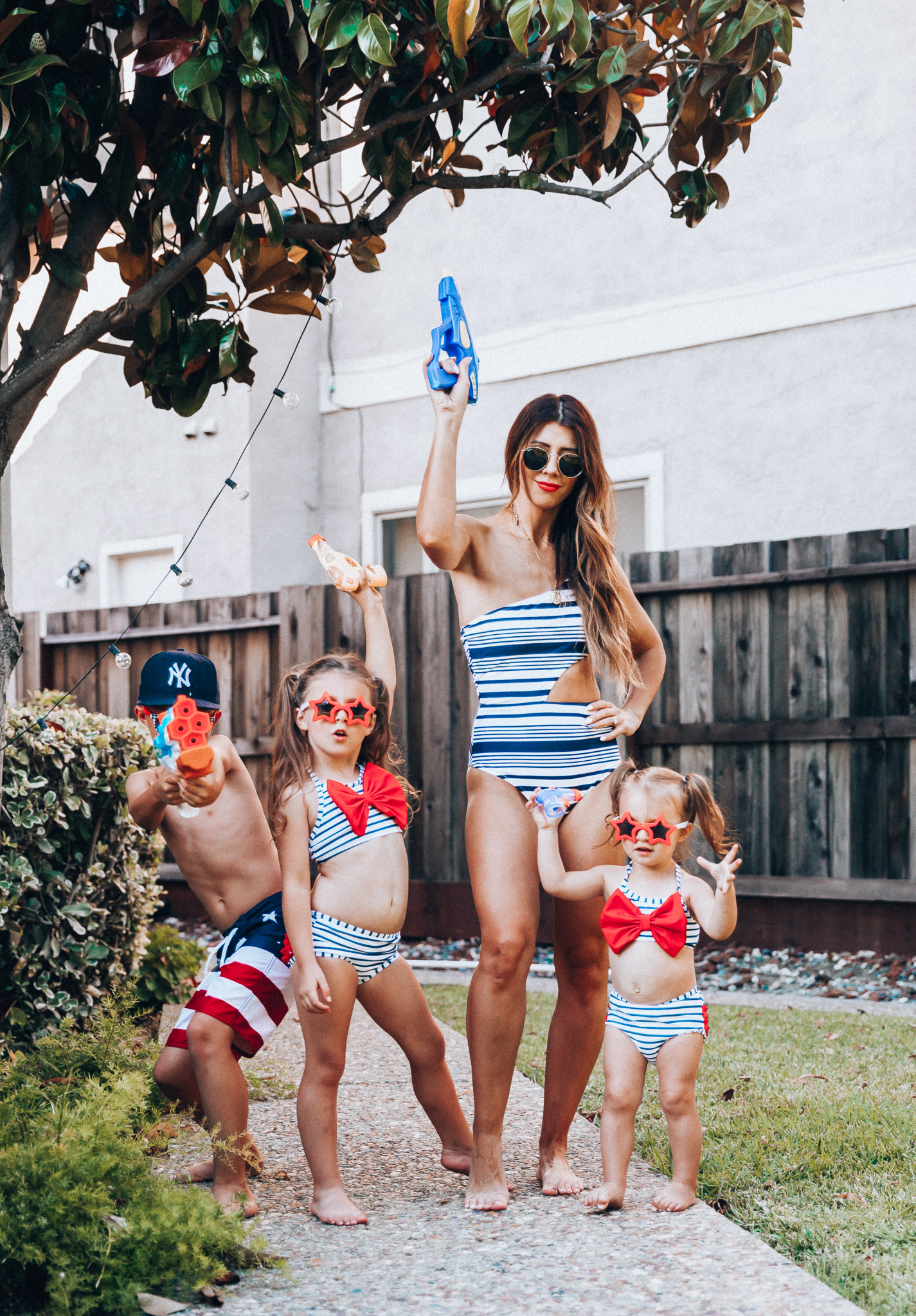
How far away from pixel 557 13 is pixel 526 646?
4.73 ft

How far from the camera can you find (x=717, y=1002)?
567 centimetres

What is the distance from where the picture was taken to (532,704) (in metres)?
3.07

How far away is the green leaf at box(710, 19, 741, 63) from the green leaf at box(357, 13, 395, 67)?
0.72 meters

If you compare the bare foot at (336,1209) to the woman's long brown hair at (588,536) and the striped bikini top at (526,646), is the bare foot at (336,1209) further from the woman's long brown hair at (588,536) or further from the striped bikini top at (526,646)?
the woman's long brown hair at (588,536)

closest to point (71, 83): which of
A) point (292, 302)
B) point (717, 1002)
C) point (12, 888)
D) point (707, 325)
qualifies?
point (292, 302)

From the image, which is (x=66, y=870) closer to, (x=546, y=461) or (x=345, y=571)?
(x=345, y=571)

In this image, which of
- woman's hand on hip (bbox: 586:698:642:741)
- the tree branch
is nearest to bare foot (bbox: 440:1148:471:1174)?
woman's hand on hip (bbox: 586:698:642:741)

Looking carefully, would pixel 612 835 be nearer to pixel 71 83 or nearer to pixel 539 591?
pixel 539 591

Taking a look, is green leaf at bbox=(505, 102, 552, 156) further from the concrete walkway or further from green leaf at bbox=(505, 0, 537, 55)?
the concrete walkway

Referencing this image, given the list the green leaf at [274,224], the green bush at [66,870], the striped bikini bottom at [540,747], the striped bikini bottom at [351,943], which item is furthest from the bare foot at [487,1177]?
the green leaf at [274,224]

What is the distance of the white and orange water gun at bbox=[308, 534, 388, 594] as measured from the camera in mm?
3201

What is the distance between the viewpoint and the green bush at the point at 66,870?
3.97 metres

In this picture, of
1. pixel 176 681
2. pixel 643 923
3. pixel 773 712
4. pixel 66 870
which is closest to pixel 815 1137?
pixel 643 923

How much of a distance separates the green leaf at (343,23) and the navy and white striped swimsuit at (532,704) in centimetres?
139
